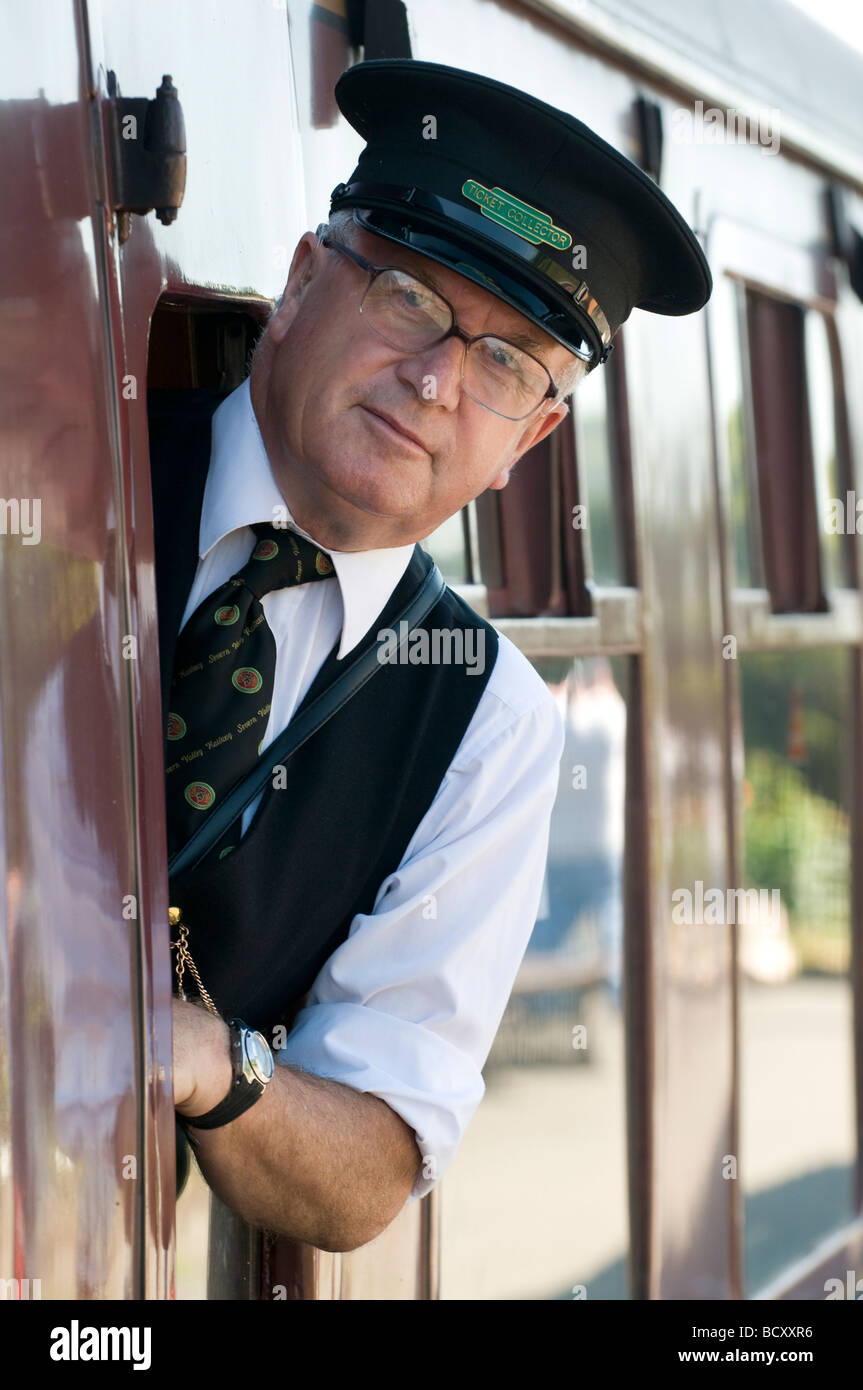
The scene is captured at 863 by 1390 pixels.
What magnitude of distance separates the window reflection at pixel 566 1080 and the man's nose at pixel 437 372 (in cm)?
80

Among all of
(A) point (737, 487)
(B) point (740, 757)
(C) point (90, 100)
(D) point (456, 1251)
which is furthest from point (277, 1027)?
(A) point (737, 487)

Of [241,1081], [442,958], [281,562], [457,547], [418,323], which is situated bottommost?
[241,1081]

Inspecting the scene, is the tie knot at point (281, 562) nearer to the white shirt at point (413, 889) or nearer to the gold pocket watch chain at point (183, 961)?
the white shirt at point (413, 889)

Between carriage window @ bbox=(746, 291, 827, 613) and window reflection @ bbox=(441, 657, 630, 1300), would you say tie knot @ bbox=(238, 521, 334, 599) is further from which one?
carriage window @ bbox=(746, 291, 827, 613)

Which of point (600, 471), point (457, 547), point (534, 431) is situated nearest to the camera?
point (534, 431)

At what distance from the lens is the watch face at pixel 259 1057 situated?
150 centimetres

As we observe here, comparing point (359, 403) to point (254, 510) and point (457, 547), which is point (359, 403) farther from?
point (457, 547)

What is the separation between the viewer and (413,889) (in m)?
1.70

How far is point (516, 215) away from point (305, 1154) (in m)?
1.03

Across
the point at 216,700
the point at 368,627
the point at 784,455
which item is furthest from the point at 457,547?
the point at 784,455

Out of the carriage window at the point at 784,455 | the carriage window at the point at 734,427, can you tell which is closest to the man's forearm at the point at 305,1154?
the carriage window at the point at 734,427

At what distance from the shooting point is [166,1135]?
136 centimetres

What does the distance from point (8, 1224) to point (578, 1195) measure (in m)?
1.45
